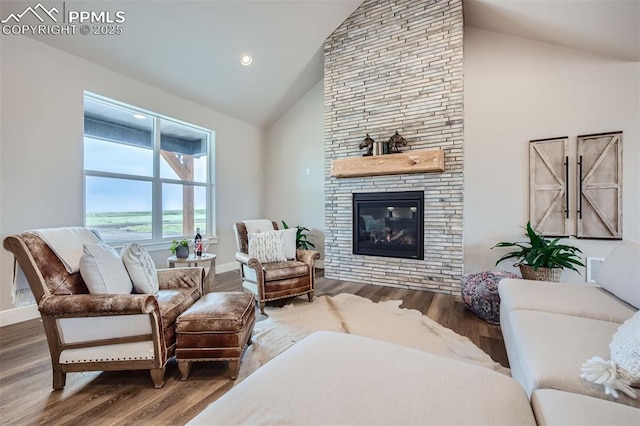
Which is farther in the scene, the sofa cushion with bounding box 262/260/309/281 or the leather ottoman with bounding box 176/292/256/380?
the sofa cushion with bounding box 262/260/309/281

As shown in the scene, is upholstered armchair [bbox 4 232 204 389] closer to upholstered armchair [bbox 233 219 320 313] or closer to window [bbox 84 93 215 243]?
upholstered armchair [bbox 233 219 320 313]

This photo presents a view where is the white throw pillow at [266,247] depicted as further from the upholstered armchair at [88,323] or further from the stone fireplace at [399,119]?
the upholstered armchair at [88,323]

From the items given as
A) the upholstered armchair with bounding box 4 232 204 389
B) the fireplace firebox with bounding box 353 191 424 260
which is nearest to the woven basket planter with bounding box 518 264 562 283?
the fireplace firebox with bounding box 353 191 424 260

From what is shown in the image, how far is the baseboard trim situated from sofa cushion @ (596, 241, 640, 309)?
15.8ft

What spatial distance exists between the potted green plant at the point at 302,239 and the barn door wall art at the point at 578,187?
335 cm

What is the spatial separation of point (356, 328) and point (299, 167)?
11.6 ft

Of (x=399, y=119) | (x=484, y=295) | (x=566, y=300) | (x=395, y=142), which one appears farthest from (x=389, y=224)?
(x=566, y=300)

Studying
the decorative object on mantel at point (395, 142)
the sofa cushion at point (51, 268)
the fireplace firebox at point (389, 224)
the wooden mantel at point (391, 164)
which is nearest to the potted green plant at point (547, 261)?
the fireplace firebox at point (389, 224)

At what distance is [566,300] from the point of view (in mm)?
1742

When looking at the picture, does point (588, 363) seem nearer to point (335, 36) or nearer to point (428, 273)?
point (428, 273)

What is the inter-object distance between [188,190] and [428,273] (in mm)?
3837

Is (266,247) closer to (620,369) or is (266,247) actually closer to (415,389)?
(415,389)

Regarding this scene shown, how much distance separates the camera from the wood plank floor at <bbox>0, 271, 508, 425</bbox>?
4.76 ft

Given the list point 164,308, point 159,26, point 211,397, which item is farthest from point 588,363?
point 159,26
